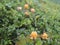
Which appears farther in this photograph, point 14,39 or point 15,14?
point 15,14

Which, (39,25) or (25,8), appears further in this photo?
(25,8)

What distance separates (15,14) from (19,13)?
14 cm

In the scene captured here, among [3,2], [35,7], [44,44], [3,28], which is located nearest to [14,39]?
[3,28]

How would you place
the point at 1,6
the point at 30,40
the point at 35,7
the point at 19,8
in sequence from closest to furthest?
the point at 30,40 < the point at 1,6 < the point at 19,8 < the point at 35,7

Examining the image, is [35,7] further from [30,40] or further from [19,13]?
[30,40]

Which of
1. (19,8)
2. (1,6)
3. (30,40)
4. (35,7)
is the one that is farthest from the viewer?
(35,7)

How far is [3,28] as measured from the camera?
150 inches

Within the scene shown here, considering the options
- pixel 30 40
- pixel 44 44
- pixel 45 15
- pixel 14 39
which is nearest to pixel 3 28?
pixel 14 39

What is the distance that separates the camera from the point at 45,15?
455cm

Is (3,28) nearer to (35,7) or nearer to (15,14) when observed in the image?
(15,14)

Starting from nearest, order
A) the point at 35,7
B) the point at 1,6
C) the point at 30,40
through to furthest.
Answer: the point at 30,40 < the point at 1,6 < the point at 35,7

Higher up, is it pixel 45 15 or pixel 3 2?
pixel 3 2

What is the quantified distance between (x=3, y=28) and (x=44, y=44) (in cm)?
75

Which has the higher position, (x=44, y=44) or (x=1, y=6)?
(x=1, y=6)
